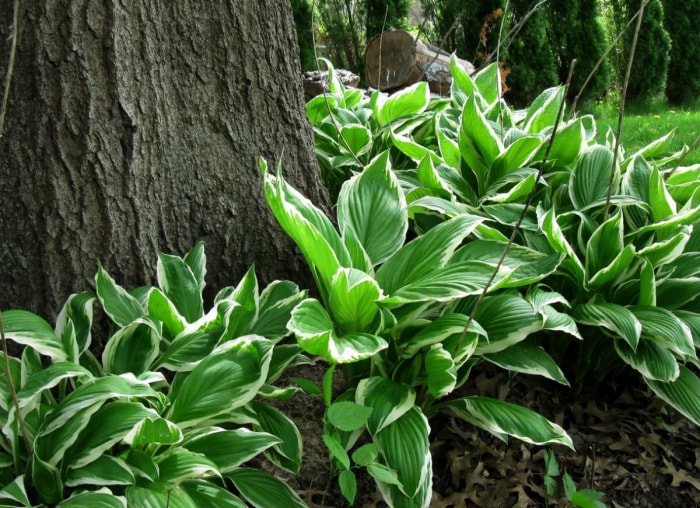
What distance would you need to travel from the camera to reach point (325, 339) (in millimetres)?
1540

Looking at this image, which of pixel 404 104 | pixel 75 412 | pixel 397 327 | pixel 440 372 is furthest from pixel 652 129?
pixel 75 412

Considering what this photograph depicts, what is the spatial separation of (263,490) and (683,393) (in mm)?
1280

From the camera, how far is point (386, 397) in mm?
1709

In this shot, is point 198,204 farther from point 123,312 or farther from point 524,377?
point 524,377

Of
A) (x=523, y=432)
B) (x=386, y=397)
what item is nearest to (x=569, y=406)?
(x=523, y=432)

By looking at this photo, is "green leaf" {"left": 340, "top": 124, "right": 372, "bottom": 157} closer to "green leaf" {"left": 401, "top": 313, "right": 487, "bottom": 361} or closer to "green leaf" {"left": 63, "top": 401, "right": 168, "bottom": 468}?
"green leaf" {"left": 401, "top": 313, "right": 487, "bottom": 361}

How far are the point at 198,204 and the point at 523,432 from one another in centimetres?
118

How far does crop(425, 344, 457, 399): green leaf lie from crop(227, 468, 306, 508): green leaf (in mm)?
442

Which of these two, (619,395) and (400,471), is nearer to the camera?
(400,471)

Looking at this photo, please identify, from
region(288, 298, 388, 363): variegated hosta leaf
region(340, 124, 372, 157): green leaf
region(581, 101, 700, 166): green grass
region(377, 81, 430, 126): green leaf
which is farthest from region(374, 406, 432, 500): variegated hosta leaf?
region(581, 101, 700, 166): green grass

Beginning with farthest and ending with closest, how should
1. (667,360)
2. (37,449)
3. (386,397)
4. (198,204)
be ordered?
(198,204)
(667,360)
(386,397)
(37,449)

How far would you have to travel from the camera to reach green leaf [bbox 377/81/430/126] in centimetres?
307

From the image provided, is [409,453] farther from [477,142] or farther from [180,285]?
[477,142]

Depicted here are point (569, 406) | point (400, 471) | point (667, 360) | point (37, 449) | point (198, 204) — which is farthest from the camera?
point (569, 406)
